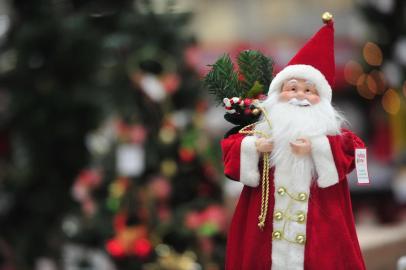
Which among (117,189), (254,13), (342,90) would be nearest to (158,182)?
(117,189)

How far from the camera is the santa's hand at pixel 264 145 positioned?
1882 millimetres

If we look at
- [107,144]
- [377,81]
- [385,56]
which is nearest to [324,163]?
[107,144]

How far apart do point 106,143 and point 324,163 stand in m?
2.03

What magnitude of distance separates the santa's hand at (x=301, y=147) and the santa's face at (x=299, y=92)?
3.9 inches

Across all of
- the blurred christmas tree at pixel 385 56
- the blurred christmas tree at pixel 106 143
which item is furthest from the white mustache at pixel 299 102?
the blurred christmas tree at pixel 385 56

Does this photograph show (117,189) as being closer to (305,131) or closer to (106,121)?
(106,121)

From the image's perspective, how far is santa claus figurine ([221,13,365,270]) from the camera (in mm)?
1841

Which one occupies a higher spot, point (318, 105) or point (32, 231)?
point (318, 105)

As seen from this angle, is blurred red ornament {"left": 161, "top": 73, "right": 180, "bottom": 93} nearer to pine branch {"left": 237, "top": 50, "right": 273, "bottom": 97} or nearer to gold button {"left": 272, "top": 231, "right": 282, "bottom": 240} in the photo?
pine branch {"left": 237, "top": 50, "right": 273, "bottom": 97}

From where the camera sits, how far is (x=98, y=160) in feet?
12.2

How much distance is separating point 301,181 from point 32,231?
73.3 inches

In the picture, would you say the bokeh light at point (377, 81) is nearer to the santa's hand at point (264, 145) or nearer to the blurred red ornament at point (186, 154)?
the blurred red ornament at point (186, 154)

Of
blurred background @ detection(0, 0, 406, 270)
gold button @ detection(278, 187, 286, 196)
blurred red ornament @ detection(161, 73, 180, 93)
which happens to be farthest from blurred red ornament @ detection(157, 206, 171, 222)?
gold button @ detection(278, 187, 286, 196)

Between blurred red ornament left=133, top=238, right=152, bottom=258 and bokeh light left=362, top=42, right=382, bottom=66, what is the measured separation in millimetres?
2201
